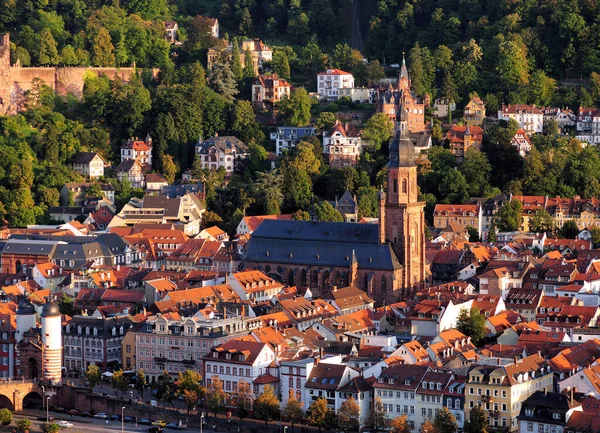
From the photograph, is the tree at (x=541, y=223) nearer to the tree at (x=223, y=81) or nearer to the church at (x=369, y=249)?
the church at (x=369, y=249)

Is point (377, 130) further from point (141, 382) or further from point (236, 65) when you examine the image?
point (141, 382)

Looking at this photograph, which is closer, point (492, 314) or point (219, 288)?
point (492, 314)

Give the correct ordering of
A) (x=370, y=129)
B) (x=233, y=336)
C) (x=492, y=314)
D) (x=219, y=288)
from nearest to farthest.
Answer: (x=233, y=336) < (x=492, y=314) < (x=219, y=288) < (x=370, y=129)

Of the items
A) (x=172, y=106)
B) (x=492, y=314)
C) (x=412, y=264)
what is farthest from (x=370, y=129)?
Result: (x=492, y=314)

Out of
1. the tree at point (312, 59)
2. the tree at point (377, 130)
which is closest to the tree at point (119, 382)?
the tree at point (377, 130)

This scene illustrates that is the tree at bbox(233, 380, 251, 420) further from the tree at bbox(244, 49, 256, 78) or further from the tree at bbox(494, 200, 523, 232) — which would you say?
the tree at bbox(244, 49, 256, 78)

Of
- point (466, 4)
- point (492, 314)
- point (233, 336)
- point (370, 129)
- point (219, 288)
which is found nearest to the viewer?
point (233, 336)

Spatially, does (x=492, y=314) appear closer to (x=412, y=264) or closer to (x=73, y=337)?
(x=412, y=264)
